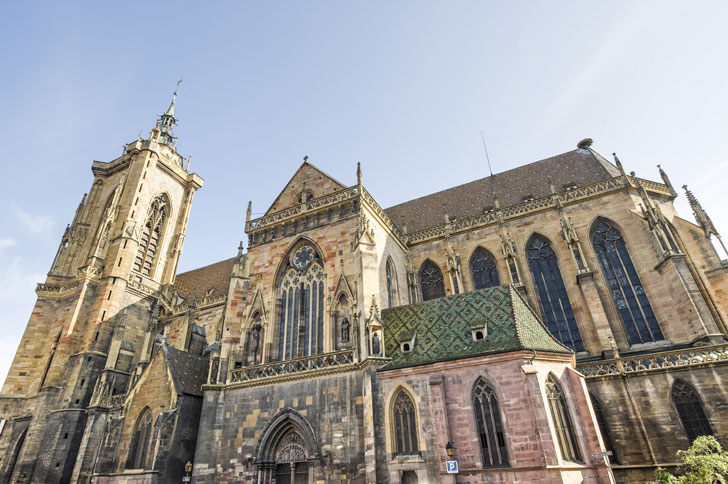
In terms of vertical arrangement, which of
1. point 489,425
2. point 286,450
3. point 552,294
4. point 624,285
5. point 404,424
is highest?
point 552,294

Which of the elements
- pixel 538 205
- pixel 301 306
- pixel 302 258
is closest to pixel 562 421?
pixel 301 306

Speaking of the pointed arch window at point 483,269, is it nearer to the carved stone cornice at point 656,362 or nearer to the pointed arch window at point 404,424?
the carved stone cornice at point 656,362

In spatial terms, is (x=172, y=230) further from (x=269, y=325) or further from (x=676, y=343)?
(x=676, y=343)

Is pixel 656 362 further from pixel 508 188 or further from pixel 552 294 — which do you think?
pixel 508 188

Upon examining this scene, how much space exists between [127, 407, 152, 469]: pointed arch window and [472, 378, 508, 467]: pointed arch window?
478 inches

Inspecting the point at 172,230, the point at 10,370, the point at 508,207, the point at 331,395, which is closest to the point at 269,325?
the point at 331,395

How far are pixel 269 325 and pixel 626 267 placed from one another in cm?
1464

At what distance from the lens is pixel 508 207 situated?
20.5m

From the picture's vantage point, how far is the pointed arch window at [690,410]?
12.8 metres

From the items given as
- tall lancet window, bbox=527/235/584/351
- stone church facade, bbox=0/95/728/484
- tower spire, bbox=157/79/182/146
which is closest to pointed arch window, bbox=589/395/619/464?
stone church facade, bbox=0/95/728/484

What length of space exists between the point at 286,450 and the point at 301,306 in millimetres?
5234

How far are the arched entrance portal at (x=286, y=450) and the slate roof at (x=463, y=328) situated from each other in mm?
3444

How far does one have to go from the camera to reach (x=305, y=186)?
2005 cm

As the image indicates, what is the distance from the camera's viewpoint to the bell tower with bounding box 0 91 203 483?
21119mm
